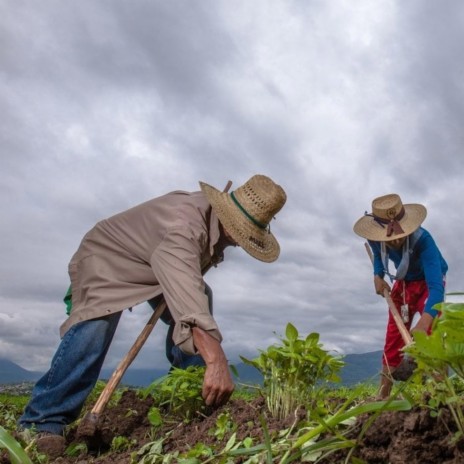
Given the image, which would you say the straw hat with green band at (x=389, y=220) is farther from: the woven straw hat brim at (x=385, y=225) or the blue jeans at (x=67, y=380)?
the blue jeans at (x=67, y=380)

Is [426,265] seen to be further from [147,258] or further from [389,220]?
[147,258]

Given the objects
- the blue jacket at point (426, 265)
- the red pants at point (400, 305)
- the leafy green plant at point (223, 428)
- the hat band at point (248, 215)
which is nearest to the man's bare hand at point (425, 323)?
the blue jacket at point (426, 265)

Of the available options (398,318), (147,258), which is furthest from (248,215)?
(398,318)

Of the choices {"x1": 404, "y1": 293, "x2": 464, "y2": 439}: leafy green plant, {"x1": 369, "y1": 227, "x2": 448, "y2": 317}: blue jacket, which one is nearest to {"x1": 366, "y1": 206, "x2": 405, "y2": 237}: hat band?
{"x1": 369, "y1": 227, "x2": 448, "y2": 317}: blue jacket

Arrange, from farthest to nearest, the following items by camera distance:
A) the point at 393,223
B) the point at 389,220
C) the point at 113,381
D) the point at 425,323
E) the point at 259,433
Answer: the point at 389,220
the point at 393,223
the point at 425,323
the point at 113,381
the point at 259,433

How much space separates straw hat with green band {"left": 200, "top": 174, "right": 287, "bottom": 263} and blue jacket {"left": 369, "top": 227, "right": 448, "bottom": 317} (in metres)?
1.89

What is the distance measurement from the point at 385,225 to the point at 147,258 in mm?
2749

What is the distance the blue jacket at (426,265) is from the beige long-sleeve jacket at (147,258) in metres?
2.19

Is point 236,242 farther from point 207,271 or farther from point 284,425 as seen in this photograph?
point 284,425

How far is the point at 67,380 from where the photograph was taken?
12.1 ft

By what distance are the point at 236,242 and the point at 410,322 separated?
2720 mm

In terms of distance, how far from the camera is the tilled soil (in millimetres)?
1539

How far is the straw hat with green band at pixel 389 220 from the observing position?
5.41 meters

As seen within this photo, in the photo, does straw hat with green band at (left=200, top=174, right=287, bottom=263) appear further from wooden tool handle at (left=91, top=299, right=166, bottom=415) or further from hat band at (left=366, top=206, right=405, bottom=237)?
hat band at (left=366, top=206, right=405, bottom=237)
